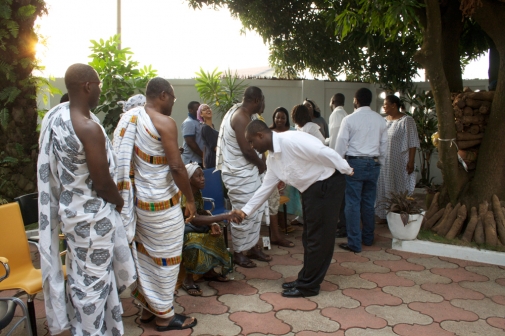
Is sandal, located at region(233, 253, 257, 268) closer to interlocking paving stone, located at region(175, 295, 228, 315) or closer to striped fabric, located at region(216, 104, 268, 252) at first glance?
striped fabric, located at region(216, 104, 268, 252)

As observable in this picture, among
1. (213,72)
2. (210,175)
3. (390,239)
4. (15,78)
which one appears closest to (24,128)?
(15,78)

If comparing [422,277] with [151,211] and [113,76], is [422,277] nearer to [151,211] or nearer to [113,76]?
[151,211]

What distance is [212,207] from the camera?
555 cm

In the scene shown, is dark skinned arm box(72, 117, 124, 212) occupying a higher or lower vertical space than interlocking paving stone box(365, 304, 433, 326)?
higher

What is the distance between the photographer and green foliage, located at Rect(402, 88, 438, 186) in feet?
30.3

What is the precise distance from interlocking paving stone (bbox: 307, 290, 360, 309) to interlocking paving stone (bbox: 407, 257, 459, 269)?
132 centimetres

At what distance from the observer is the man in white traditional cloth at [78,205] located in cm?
312

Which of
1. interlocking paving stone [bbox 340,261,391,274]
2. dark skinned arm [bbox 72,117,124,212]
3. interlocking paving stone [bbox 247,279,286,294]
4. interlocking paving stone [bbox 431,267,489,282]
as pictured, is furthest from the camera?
interlocking paving stone [bbox 340,261,391,274]

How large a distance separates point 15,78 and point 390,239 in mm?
5508

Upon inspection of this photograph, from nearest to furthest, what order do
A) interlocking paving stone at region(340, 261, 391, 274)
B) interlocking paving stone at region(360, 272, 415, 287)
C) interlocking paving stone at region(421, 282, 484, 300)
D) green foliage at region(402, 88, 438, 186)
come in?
1. interlocking paving stone at region(421, 282, 484, 300)
2. interlocking paving stone at region(360, 272, 415, 287)
3. interlocking paving stone at region(340, 261, 391, 274)
4. green foliage at region(402, 88, 438, 186)

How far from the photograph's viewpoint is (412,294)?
14.8 ft

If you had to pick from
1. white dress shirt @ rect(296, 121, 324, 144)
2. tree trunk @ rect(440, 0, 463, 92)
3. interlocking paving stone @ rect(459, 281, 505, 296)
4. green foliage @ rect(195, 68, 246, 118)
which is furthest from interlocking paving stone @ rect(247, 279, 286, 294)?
green foliage @ rect(195, 68, 246, 118)

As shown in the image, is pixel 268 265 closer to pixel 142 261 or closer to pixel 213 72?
pixel 142 261

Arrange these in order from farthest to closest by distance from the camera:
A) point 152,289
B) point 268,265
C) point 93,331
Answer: point 268,265, point 152,289, point 93,331
